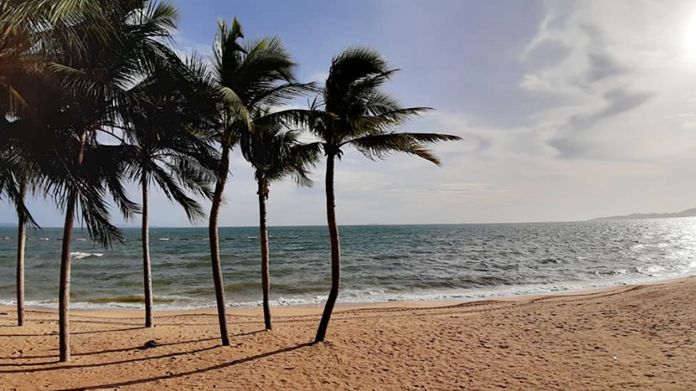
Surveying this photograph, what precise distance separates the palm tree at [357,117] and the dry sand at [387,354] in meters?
1.76

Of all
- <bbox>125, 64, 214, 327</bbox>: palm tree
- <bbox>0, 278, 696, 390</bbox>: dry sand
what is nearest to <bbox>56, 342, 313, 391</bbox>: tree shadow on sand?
<bbox>0, 278, 696, 390</bbox>: dry sand

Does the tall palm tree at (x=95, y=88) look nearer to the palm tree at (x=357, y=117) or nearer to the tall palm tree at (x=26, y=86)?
the tall palm tree at (x=26, y=86)

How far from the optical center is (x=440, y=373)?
22.6 ft

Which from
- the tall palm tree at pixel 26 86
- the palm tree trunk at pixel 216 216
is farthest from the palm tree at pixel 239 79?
the tall palm tree at pixel 26 86

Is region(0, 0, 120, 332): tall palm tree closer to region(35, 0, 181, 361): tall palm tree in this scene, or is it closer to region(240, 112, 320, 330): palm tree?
region(35, 0, 181, 361): tall palm tree

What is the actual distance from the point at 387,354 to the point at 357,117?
4.67 metres

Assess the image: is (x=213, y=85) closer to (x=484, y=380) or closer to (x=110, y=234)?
(x=110, y=234)

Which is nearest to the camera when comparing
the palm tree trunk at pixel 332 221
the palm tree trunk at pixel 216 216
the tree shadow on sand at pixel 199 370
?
the tree shadow on sand at pixel 199 370

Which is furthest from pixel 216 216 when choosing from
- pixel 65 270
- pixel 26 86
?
pixel 26 86

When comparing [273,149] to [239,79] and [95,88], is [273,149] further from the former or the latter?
[95,88]

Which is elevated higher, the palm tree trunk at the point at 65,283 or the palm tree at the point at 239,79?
the palm tree at the point at 239,79

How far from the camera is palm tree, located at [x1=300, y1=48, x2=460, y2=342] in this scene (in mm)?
7852

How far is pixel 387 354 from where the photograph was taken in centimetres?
802

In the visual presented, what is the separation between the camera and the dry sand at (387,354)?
21.1 ft
